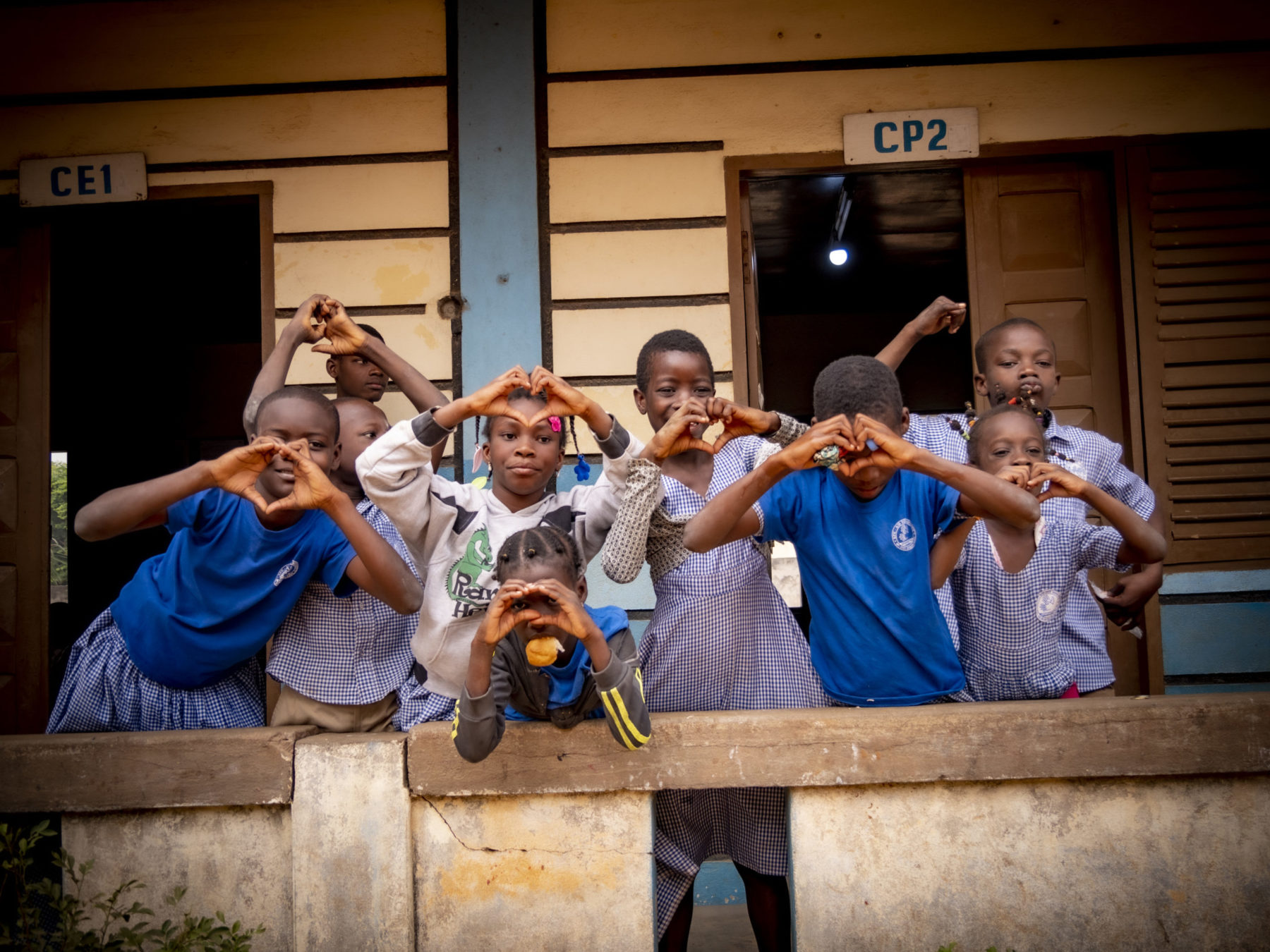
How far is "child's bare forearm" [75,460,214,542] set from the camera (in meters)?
2.31

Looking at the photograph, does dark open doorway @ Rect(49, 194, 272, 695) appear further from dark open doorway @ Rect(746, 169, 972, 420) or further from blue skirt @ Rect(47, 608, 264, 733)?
dark open doorway @ Rect(746, 169, 972, 420)

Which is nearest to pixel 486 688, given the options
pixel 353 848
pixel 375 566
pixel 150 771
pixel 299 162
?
pixel 375 566

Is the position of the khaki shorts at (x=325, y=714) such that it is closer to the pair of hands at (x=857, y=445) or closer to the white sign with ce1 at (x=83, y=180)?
the pair of hands at (x=857, y=445)

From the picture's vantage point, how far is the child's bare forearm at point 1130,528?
241 centimetres

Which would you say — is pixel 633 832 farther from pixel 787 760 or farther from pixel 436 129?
pixel 436 129

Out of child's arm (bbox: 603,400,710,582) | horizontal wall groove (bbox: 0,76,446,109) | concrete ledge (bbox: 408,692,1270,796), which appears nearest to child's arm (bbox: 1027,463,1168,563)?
concrete ledge (bbox: 408,692,1270,796)

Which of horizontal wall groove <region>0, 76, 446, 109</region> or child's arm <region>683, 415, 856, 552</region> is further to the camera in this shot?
horizontal wall groove <region>0, 76, 446, 109</region>

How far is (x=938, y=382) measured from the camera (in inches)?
416

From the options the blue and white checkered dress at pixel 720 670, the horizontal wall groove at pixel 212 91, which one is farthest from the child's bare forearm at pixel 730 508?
the horizontal wall groove at pixel 212 91

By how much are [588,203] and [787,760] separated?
8.86 feet

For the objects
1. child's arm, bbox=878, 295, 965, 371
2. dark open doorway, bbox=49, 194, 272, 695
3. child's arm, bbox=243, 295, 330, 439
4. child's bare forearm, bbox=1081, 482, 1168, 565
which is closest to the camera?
child's bare forearm, bbox=1081, 482, 1168, 565

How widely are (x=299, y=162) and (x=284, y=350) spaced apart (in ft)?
5.41

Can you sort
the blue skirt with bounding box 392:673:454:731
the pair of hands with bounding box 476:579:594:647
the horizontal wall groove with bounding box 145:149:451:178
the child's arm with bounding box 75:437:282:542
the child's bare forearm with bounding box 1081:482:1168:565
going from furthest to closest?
the horizontal wall groove with bounding box 145:149:451:178 → the blue skirt with bounding box 392:673:454:731 → the child's bare forearm with bounding box 1081:482:1168:565 → the child's arm with bounding box 75:437:282:542 → the pair of hands with bounding box 476:579:594:647

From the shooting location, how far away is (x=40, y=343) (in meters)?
4.36
